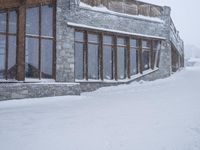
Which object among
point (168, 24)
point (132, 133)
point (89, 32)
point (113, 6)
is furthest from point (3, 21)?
point (168, 24)

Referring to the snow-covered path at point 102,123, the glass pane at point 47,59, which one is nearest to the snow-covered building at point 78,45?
the glass pane at point 47,59

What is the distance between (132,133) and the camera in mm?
7469

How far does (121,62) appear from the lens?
1775cm

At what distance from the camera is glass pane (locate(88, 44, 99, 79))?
16.4 m

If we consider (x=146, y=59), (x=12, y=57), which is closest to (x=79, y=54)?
(x=12, y=57)

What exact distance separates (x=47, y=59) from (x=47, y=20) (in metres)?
1.85

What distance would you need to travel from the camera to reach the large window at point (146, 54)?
18922 mm

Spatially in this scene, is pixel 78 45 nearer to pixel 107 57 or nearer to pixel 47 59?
pixel 107 57

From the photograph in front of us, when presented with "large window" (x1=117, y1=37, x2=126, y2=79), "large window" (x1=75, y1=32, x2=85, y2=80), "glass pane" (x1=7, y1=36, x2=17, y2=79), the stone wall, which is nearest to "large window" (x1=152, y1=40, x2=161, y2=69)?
"large window" (x1=117, y1=37, x2=126, y2=79)

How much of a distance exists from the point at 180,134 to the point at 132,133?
3.70ft

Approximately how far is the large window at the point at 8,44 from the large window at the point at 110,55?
3.41 m

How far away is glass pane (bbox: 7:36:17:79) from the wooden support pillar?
0.70ft

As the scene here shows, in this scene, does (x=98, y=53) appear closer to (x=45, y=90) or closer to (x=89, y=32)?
(x=89, y=32)

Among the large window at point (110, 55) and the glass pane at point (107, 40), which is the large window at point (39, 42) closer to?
the large window at point (110, 55)
